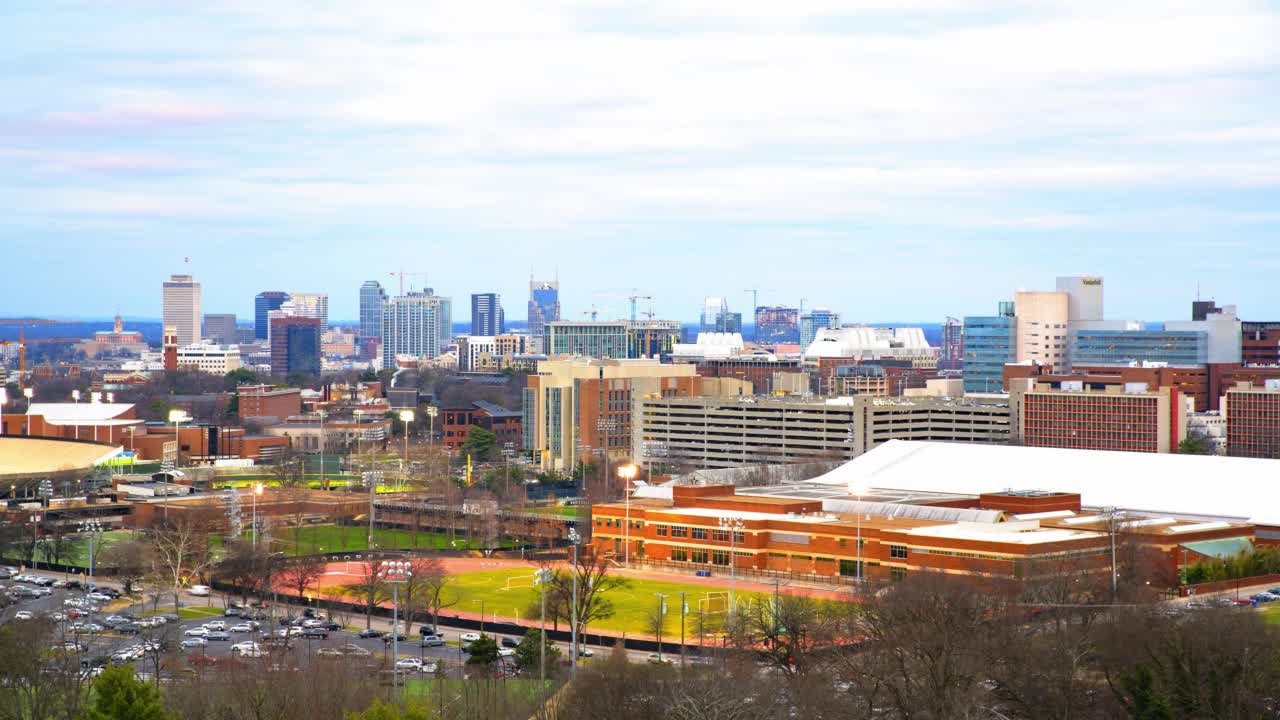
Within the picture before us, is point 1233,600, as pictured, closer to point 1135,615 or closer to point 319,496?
point 1135,615

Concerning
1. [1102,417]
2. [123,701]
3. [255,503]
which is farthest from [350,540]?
[123,701]

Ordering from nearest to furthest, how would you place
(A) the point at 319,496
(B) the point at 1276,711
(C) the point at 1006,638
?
1. (B) the point at 1276,711
2. (C) the point at 1006,638
3. (A) the point at 319,496

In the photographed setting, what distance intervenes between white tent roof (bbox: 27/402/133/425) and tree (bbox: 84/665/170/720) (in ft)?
280

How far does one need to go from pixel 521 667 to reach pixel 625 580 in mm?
21226

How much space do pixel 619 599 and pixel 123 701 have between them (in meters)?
30.9

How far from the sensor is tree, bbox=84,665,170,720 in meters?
33.3

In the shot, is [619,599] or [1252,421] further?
[1252,421]

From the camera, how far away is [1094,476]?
7950 centimetres

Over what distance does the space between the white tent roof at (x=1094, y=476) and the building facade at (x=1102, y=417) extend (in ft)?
70.9

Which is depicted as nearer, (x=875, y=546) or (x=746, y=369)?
(x=875, y=546)

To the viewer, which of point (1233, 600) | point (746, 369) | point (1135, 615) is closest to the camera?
point (1135, 615)

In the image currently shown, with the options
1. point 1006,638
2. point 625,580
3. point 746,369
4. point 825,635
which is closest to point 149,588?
point 625,580

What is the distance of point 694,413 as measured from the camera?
4604 inches

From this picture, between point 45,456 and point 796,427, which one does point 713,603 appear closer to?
point 45,456
